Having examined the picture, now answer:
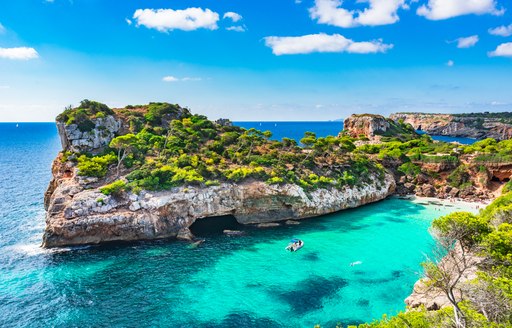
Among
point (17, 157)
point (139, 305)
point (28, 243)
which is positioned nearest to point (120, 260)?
point (139, 305)

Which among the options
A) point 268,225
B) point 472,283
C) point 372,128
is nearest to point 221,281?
point 268,225

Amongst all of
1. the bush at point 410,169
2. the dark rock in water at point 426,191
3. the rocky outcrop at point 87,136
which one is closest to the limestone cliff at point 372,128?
the bush at point 410,169

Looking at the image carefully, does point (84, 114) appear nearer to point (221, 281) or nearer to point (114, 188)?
point (114, 188)

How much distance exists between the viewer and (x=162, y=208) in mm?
40781

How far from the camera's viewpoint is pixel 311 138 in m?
63.1

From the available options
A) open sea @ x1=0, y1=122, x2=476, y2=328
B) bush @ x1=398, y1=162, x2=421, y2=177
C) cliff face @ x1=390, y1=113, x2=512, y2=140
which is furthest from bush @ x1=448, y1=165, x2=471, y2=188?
cliff face @ x1=390, y1=113, x2=512, y2=140

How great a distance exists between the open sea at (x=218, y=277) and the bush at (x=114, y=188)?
271 inches

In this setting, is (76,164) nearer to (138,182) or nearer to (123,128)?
(138,182)

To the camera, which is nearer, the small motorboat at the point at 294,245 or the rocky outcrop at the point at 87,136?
the small motorboat at the point at 294,245

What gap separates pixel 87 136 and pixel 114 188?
14.5 m

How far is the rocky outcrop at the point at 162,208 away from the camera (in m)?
37.5

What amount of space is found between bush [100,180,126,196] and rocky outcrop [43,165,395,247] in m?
Result: 0.67

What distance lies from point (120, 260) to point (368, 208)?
3941 centimetres

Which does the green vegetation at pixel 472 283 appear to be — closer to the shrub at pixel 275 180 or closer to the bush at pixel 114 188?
the shrub at pixel 275 180
